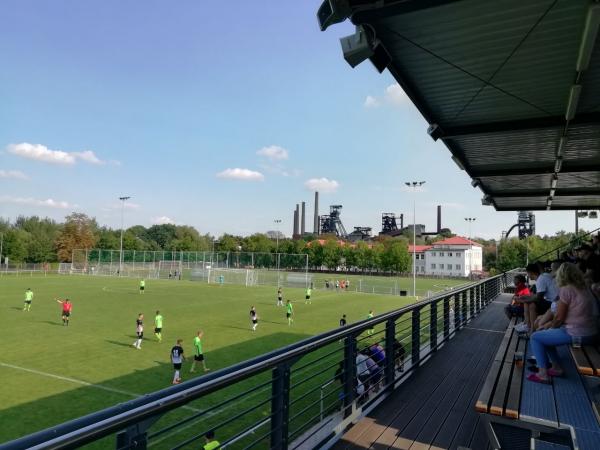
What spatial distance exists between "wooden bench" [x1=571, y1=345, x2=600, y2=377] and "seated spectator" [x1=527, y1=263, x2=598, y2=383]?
12cm

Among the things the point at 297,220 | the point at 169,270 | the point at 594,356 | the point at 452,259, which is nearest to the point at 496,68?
the point at 594,356

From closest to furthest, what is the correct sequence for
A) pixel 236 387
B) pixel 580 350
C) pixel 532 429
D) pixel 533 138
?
pixel 532 429 → pixel 580 350 → pixel 533 138 → pixel 236 387

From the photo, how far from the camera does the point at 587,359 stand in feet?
13.5

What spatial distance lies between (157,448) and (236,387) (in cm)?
394

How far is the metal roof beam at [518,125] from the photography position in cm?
688

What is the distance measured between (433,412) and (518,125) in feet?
17.0

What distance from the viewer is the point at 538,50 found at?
4910mm

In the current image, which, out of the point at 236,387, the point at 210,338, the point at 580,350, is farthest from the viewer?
the point at 210,338

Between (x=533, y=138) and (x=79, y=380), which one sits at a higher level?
(x=533, y=138)

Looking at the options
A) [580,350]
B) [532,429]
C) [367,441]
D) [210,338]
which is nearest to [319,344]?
[367,441]

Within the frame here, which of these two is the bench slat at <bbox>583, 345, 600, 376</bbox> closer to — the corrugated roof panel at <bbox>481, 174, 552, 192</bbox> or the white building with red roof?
the corrugated roof panel at <bbox>481, 174, 552, 192</bbox>

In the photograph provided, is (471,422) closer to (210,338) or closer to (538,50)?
(538,50)

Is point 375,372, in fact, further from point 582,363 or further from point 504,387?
point 582,363

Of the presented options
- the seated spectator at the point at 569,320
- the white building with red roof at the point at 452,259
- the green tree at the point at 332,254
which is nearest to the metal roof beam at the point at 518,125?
the seated spectator at the point at 569,320
